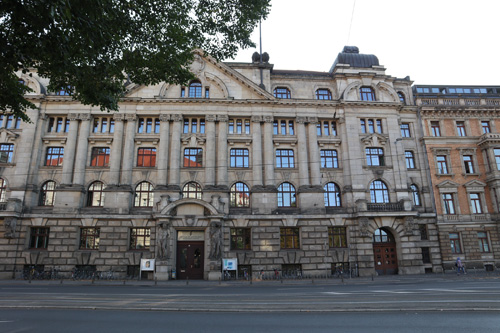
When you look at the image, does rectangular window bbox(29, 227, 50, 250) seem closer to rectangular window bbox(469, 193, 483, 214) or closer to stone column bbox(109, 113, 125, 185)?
stone column bbox(109, 113, 125, 185)

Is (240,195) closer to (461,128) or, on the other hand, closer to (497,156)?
(461,128)

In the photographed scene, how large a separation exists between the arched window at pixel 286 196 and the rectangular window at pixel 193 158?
8.53m

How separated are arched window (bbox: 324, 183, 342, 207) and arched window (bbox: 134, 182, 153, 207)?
17.6 m

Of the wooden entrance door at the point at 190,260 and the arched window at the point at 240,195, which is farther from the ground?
the arched window at the point at 240,195

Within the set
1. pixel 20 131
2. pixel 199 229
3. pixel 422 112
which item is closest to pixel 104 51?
pixel 199 229

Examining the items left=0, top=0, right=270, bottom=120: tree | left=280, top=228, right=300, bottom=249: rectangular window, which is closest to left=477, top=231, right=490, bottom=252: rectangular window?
left=280, top=228, right=300, bottom=249: rectangular window

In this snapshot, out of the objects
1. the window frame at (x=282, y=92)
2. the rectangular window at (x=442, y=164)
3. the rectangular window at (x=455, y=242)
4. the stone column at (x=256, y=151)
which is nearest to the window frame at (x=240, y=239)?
the stone column at (x=256, y=151)

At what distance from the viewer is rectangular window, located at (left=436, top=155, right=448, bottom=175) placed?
33.6 metres

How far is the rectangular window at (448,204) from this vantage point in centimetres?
3250

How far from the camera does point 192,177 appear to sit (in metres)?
30.5

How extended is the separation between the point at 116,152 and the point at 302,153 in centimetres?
1861

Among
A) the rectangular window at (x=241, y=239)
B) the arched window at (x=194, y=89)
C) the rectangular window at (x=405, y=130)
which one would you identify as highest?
the arched window at (x=194, y=89)

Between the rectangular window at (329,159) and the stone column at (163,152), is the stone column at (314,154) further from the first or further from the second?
the stone column at (163,152)

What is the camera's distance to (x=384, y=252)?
30.6 meters
